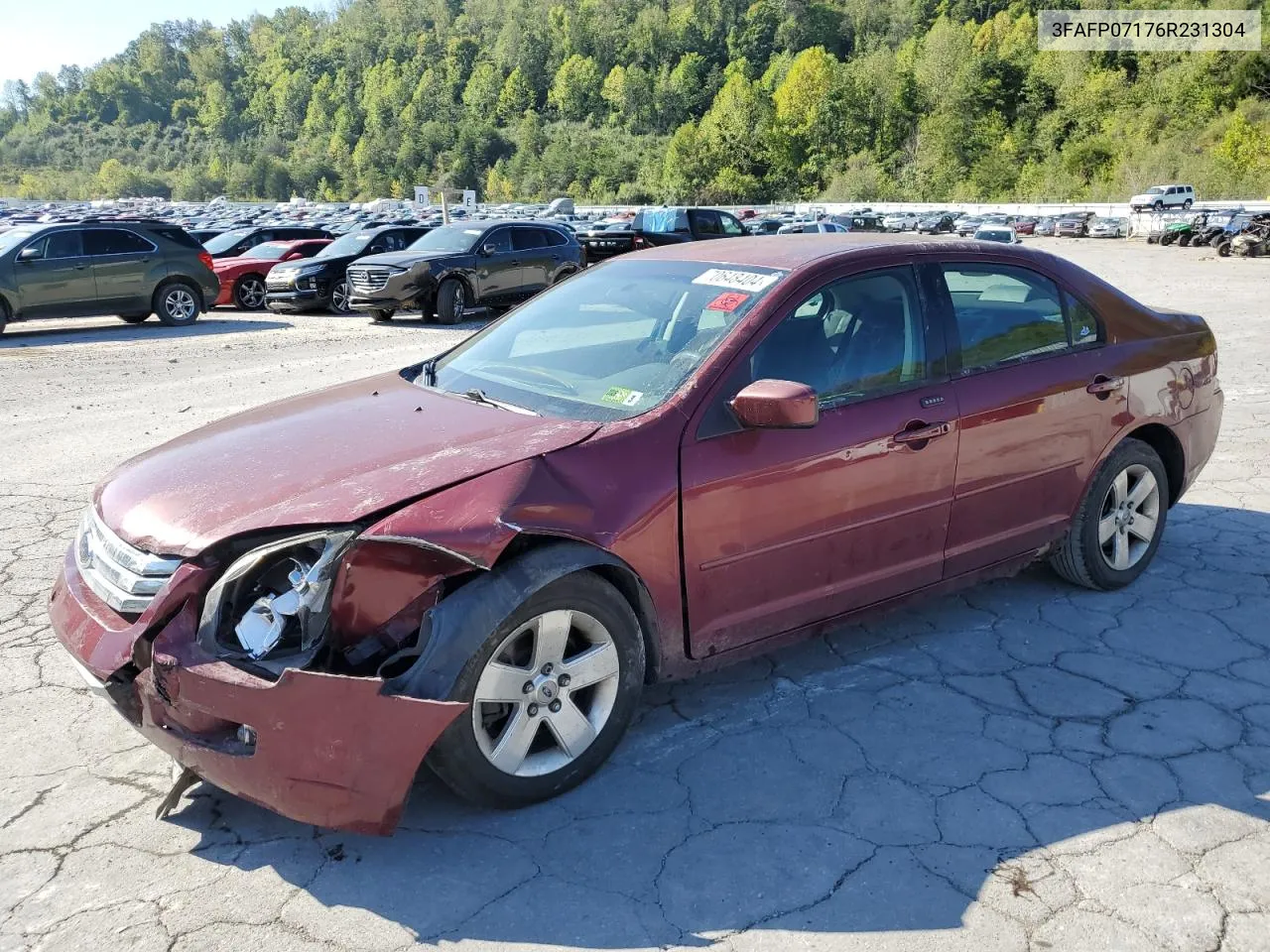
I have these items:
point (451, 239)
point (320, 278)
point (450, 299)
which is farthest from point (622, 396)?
point (320, 278)

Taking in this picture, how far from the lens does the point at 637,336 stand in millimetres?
3785

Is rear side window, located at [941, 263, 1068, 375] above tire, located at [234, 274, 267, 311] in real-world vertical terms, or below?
above

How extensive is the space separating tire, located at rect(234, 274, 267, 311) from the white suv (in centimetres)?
5157

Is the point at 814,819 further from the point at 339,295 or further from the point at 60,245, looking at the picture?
the point at 339,295

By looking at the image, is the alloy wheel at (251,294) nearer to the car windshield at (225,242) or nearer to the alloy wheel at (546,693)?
the car windshield at (225,242)

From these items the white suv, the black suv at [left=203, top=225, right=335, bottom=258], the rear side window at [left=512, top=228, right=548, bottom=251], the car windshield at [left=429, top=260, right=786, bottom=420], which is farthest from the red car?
the white suv

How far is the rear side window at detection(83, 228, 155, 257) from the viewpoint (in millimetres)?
15195

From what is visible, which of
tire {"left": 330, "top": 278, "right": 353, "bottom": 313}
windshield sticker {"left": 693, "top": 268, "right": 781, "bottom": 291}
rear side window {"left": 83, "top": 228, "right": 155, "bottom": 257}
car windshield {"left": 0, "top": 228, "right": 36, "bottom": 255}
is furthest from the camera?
tire {"left": 330, "top": 278, "right": 353, "bottom": 313}

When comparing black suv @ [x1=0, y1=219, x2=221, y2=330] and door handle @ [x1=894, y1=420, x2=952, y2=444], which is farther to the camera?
black suv @ [x1=0, y1=219, x2=221, y2=330]

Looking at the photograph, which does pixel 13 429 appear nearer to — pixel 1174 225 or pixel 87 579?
pixel 87 579

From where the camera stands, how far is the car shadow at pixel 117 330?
14.9m

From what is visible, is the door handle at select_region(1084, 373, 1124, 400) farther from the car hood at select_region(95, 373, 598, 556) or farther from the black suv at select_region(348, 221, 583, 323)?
the black suv at select_region(348, 221, 583, 323)


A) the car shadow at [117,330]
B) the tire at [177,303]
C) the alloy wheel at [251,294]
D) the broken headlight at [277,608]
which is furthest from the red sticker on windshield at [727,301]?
the alloy wheel at [251,294]

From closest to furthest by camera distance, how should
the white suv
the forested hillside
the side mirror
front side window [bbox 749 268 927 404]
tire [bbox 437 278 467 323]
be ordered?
the side mirror < front side window [bbox 749 268 927 404] < tire [bbox 437 278 467 323] < the white suv < the forested hillside
